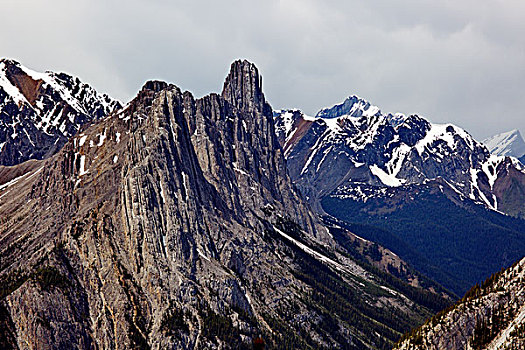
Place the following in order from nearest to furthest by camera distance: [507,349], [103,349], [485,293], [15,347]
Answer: [507,349] → [485,293] → [15,347] → [103,349]

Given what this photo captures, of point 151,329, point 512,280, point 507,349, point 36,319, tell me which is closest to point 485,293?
point 512,280

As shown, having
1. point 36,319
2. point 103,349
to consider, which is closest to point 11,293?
point 36,319

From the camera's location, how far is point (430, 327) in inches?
4419

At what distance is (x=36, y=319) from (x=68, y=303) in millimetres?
13395

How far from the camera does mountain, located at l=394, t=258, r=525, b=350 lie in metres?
101

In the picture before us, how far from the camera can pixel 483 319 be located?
104625 millimetres

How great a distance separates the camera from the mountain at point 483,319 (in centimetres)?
10084

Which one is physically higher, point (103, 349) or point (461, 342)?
point (461, 342)

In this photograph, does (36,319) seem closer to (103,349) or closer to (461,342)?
(103,349)

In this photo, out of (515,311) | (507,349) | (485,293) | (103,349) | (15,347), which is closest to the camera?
(507,349)

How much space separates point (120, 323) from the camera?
648 ft

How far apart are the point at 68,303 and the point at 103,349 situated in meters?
19.2

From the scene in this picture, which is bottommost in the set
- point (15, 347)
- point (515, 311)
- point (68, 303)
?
point (15, 347)

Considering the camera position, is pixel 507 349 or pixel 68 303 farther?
pixel 68 303
